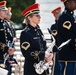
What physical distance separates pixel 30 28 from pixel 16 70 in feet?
15.3

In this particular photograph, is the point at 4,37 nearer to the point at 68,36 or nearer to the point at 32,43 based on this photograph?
the point at 32,43

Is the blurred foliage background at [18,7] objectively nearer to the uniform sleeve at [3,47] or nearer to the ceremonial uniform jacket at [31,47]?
the uniform sleeve at [3,47]

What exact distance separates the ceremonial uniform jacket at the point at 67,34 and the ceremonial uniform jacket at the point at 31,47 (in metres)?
0.62

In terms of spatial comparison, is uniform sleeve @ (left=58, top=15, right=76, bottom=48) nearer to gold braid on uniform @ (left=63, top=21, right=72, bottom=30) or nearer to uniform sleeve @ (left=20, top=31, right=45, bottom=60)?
gold braid on uniform @ (left=63, top=21, right=72, bottom=30)

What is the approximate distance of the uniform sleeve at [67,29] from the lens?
31.4ft

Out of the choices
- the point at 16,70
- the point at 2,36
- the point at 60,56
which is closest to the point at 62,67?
the point at 60,56

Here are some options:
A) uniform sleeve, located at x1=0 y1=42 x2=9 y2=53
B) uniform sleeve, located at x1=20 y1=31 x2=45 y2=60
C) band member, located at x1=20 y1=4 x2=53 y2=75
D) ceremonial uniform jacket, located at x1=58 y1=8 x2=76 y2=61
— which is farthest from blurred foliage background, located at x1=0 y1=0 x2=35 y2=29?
ceremonial uniform jacket, located at x1=58 y1=8 x2=76 y2=61

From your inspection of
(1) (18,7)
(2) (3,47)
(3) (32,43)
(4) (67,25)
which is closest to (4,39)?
(2) (3,47)

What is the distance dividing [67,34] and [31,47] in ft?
3.47

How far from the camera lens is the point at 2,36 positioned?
1213cm

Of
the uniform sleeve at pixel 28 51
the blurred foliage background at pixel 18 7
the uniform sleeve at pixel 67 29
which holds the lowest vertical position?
the uniform sleeve at pixel 28 51

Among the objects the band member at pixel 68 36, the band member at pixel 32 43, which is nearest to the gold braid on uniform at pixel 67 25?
the band member at pixel 68 36

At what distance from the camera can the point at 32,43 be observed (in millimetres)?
10453

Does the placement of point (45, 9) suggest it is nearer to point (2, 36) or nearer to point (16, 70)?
point (16, 70)
